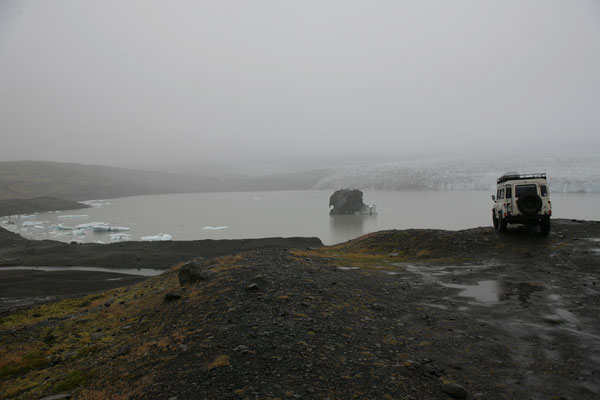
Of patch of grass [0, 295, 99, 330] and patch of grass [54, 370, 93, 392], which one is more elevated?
patch of grass [54, 370, 93, 392]

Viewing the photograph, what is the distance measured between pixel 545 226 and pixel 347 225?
1742 inches

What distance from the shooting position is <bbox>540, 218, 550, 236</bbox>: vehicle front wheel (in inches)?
738

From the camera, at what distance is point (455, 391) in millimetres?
5641

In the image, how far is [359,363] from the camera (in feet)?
21.4

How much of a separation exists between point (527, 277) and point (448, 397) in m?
10.3

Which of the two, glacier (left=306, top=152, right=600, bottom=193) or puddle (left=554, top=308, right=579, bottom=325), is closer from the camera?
puddle (left=554, top=308, right=579, bottom=325)

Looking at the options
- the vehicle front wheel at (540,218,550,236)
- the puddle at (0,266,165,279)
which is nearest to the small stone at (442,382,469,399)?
the vehicle front wheel at (540,218,550,236)

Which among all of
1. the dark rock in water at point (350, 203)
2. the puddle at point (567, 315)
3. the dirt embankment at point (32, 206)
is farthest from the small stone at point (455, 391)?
the dirt embankment at point (32, 206)

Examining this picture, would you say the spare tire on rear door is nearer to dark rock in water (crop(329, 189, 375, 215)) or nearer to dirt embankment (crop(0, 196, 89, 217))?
dark rock in water (crop(329, 189, 375, 215))

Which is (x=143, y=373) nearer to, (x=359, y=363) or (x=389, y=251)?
(x=359, y=363)

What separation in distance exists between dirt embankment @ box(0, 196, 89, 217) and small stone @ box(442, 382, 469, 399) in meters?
121

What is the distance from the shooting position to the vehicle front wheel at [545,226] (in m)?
18.7

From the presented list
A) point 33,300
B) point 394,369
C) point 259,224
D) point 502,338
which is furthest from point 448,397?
point 259,224

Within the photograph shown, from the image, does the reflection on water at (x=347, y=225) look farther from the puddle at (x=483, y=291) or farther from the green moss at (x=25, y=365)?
the green moss at (x=25, y=365)
